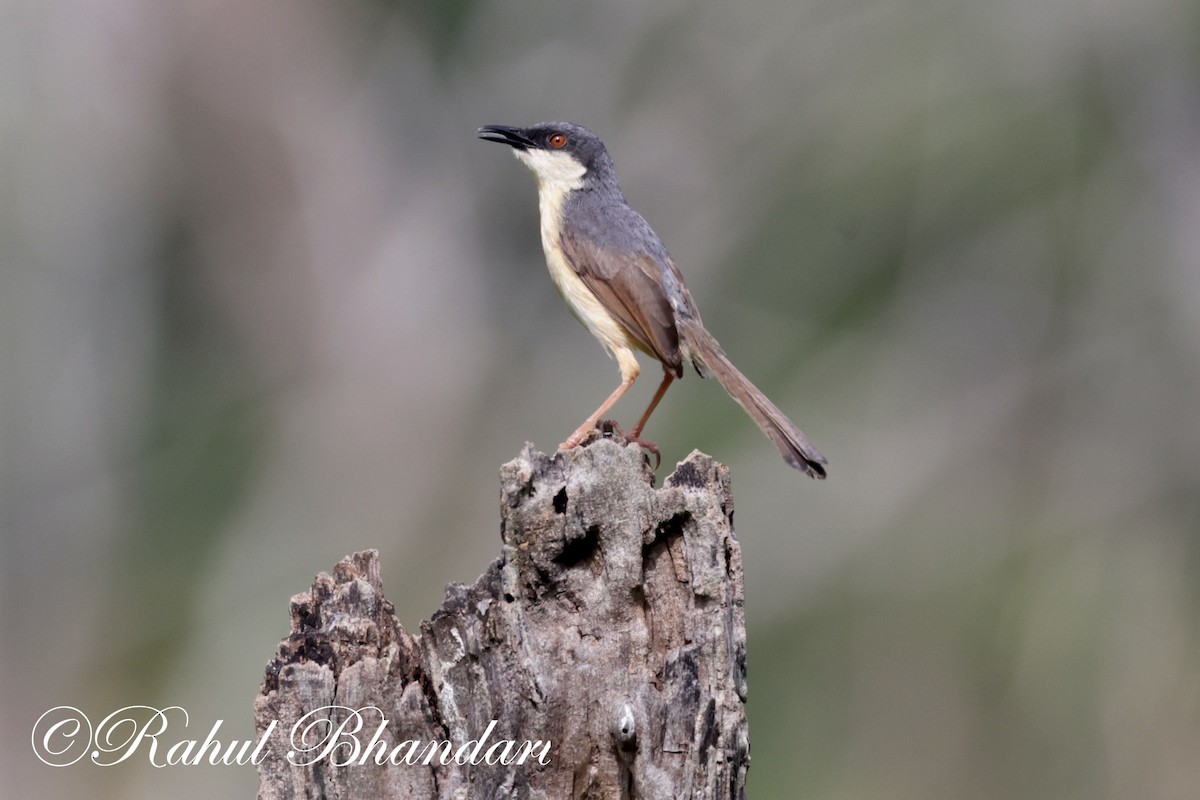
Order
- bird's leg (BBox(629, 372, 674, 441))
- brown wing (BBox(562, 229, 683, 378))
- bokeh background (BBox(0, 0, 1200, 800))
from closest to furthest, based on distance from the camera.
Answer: bird's leg (BBox(629, 372, 674, 441)), brown wing (BBox(562, 229, 683, 378)), bokeh background (BBox(0, 0, 1200, 800))

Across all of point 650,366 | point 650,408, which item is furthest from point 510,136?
point 650,366

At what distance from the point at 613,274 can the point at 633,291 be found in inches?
5.5

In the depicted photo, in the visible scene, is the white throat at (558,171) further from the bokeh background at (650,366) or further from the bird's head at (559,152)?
the bokeh background at (650,366)

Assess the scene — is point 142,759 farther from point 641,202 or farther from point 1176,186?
point 1176,186

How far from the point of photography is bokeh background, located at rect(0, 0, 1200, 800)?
37.9 ft

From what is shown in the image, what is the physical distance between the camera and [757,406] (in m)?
5.17

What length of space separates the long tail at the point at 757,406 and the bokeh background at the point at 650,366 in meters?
5.66

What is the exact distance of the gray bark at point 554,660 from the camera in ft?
11.8

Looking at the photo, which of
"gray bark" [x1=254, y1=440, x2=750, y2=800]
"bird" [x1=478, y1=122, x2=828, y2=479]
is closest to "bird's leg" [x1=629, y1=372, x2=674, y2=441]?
"bird" [x1=478, y1=122, x2=828, y2=479]

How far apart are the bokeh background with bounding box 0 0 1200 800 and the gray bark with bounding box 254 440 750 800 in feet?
23.8

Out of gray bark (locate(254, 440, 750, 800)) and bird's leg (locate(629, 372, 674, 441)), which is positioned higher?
bird's leg (locate(629, 372, 674, 441))

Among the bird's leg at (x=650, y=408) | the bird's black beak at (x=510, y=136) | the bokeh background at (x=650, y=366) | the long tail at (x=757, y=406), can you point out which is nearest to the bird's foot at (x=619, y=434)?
the bird's leg at (x=650, y=408)

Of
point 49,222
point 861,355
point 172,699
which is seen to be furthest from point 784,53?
point 172,699

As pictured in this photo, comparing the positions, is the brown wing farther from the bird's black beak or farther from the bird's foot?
the bird's black beak
